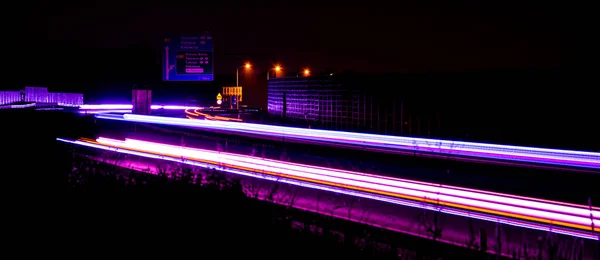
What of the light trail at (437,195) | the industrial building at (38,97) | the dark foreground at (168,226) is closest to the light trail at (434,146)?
the light trail at (437,195)

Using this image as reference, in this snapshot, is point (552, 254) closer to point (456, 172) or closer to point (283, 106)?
point (456, 172)

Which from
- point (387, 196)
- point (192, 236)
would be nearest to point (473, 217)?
point (387, 196)

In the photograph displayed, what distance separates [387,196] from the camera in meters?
8.43

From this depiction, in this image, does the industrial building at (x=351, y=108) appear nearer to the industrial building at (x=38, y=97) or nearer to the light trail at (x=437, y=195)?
the light trail at (x=437, y=195)

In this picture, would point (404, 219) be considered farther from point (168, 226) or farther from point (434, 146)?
point (434, 146)

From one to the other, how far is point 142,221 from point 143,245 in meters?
0.61

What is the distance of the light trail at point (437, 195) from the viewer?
684 cm

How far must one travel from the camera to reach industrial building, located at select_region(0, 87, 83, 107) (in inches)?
1024

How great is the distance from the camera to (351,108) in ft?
61.2

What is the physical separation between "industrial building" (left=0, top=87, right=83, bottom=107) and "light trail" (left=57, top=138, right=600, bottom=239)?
17.9 metres

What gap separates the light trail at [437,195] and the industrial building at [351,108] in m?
5.84

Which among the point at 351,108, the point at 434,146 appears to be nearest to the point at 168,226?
the point at 434,146

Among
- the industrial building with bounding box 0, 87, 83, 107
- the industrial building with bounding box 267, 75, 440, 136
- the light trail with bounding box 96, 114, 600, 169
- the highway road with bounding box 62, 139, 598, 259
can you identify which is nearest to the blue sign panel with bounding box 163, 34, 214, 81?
the industrial building with bounding box 267, 75, 440, 136

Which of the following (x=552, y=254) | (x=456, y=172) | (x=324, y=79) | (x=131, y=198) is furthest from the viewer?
(x=324, y=79)
